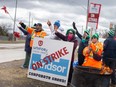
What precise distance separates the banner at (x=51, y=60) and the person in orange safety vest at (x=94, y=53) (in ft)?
1.66

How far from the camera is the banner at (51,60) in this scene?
9203 millimetres

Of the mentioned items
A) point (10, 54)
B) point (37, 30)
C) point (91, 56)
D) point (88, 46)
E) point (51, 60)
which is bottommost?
point (10, 54)

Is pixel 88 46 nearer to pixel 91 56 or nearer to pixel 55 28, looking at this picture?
pixel 91 56

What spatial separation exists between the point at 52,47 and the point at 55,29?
59cm

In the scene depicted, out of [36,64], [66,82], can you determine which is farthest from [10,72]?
[66,82]

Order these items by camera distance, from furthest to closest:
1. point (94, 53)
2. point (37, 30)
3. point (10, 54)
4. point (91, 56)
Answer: point (10, 54), point (37, 30), point (91, 56), point (94, 53)

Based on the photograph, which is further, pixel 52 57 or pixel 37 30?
pixel 37 30

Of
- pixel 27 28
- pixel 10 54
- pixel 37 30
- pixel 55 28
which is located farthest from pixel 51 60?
pixel 10 54

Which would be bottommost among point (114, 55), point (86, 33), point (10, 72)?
point (10, 72)

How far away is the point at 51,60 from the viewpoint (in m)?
9.29

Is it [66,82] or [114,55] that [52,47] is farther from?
[114,55]

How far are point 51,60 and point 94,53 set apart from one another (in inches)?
49.6

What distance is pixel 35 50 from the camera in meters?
9.57

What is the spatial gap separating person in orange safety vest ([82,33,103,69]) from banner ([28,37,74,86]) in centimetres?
51
